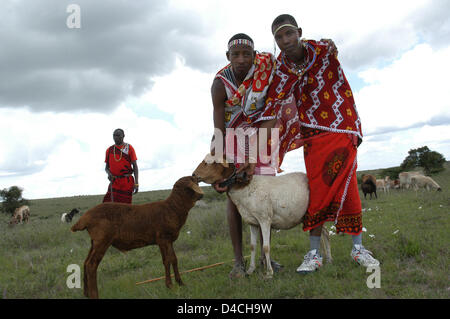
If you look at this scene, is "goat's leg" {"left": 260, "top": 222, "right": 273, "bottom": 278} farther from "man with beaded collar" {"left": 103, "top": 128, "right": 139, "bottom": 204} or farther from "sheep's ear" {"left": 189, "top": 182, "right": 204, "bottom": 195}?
"man with beaded collar" {"left": 103, "top": 128, "right": 139, "bottom": 204}

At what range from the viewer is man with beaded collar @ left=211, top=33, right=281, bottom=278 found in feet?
13.1

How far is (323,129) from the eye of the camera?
4133 mm

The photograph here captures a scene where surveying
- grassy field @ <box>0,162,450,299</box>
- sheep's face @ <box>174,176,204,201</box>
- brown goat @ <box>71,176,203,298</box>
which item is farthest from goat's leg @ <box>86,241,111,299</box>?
sheep's face @ <box>174,176,204,201</box>

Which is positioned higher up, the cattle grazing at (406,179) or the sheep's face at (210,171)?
the sheep's face at (210,171)

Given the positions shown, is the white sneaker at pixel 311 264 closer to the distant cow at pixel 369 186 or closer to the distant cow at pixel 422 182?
the distant cow at pixel 369 186

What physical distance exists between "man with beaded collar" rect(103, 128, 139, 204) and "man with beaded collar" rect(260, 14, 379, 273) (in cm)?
421

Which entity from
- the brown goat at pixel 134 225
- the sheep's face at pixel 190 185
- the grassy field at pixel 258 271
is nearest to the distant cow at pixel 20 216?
the grassy field at pixel 258 271

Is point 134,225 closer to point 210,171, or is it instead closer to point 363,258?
point 210,171

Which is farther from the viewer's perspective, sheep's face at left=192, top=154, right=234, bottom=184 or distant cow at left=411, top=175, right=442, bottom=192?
distant cow at left=411, top=175, right=442, bottom=192

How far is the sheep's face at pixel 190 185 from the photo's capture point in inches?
142

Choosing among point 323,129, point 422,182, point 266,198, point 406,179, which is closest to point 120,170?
point 266,198

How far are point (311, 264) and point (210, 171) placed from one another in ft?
5.35

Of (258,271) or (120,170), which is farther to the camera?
(120,170)
